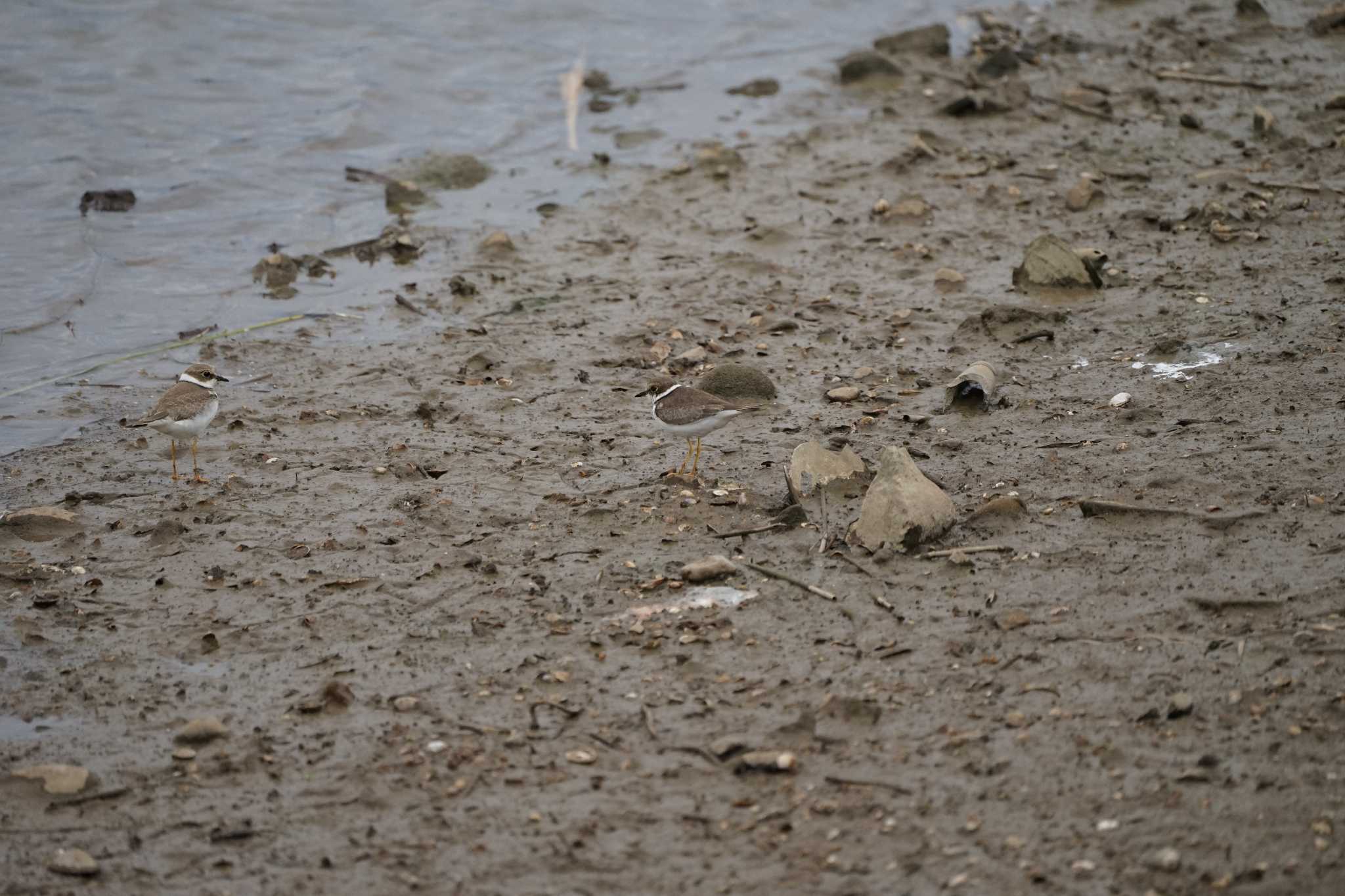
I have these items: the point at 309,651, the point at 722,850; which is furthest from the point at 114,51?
the point at 722,850

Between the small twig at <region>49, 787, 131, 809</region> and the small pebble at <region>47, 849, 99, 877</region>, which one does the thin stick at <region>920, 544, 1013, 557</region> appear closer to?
the small twig at <region>49, 787, 131, 809</region>

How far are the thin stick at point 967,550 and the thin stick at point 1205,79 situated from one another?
8.45 meters

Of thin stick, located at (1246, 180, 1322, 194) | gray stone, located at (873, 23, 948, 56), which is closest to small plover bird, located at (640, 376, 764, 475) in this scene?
thin stick, located at (1246, 180, 1322, 194)

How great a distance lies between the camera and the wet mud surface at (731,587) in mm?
4383

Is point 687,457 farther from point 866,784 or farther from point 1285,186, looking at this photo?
point 1285,186

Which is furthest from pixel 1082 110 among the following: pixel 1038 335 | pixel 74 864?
pixel 74 864

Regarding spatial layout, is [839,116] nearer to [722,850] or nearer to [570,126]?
[570,126]

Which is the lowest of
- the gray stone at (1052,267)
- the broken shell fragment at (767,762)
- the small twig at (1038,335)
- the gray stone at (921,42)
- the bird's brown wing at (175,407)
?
the broken shell fragment at (767,762)

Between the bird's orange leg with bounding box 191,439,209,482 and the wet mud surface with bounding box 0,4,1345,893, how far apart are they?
77 millimetres

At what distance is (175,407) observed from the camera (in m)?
7.05

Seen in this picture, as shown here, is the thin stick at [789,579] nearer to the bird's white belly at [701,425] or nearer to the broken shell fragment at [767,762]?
the bird's white belly at [701,425]

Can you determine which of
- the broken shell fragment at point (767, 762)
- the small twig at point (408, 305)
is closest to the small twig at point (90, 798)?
the broken shell fragment at point (767, 762)

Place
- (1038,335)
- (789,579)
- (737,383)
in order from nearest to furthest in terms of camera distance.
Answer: (789,579)
(737,383)
(1038,335)

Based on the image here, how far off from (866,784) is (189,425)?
4.42 metres
